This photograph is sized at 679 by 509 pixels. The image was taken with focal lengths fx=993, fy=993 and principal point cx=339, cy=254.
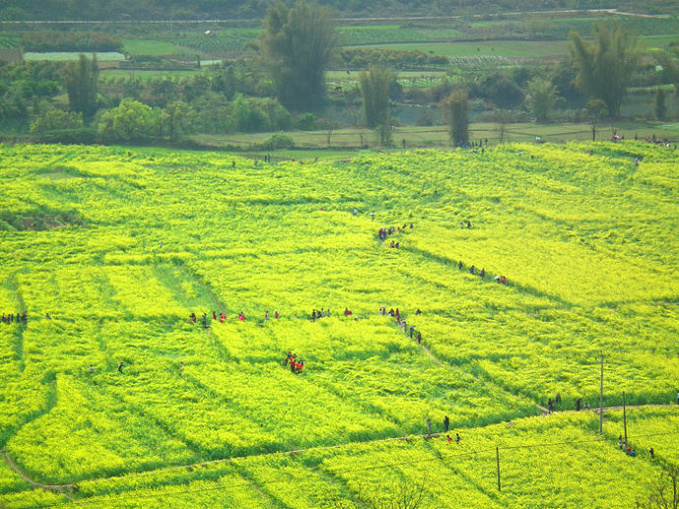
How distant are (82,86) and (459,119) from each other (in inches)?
1438

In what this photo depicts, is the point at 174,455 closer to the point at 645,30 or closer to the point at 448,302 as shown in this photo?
the point at 448,302

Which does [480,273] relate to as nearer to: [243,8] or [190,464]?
[190,464]

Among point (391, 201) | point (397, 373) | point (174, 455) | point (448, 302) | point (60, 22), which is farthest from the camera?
point (60, 22)

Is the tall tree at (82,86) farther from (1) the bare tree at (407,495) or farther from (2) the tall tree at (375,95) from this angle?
(1) the bare tree at (407,495)

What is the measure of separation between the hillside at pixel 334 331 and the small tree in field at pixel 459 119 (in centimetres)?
832

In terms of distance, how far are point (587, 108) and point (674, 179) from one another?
26.3 metres

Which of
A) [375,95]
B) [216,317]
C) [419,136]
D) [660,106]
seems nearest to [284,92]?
[375,95]

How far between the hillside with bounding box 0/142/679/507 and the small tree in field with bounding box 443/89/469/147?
8.32 m

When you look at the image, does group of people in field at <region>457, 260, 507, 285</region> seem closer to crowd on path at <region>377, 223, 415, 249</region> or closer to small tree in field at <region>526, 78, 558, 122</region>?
crowd on path at <region>377, 223, 415, 249</region>

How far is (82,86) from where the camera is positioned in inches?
3770

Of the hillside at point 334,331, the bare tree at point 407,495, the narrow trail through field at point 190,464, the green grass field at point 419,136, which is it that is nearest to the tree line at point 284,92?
the green grass field at point 419,136

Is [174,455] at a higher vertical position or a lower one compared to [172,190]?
lower

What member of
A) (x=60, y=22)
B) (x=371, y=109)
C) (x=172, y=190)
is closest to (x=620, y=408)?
(x=172, y=190)

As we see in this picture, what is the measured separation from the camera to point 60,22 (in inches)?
5143
